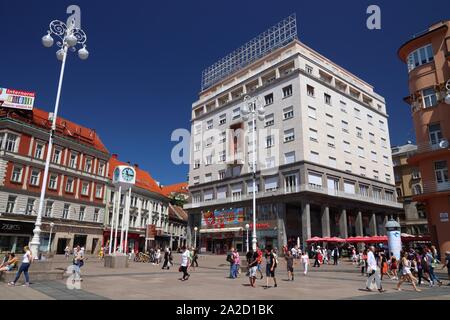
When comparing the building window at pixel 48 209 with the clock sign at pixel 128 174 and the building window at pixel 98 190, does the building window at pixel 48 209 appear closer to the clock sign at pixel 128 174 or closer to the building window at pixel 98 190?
the building window at pixel 98 190

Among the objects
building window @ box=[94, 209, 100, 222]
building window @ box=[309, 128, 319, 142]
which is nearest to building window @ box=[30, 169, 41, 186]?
building window @ box=[94, 209, 100, 222]

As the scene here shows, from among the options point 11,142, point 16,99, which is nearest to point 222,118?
point 16,99

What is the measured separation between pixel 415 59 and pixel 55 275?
104 feet

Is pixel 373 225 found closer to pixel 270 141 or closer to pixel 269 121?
pixel 270 141

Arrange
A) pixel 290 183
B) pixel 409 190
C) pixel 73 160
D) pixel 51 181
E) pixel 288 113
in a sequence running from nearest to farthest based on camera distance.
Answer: pixel 51 181
pixel 73 160
pixel 290 183
pixel 288 113
pixel 409 190

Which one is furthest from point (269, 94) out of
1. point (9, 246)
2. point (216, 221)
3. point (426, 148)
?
point (9, 246)

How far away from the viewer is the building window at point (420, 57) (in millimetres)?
29078

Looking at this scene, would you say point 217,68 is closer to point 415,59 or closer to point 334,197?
point 334,197

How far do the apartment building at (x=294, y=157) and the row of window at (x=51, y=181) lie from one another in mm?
17324

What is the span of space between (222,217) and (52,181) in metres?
24.6

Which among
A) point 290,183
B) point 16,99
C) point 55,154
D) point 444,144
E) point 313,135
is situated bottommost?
point 444,144

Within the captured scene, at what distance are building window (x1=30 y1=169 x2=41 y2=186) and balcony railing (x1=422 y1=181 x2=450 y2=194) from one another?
39.7m

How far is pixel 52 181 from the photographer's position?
41.9 metres
